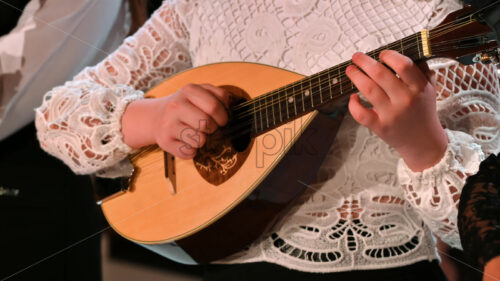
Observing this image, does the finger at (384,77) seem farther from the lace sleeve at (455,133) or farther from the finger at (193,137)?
the finger at (193,137)

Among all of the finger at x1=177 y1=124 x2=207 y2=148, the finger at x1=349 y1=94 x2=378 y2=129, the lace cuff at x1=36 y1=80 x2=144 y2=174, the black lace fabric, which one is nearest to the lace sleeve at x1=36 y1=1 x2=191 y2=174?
the lace cuff at x1=36 y1=80 x2=144 y2=174

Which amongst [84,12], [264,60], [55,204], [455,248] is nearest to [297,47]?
[264,60]

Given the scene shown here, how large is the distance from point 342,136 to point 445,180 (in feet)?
0.42

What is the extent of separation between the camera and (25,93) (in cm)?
69

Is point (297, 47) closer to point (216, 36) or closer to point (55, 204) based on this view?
point (216, 36)

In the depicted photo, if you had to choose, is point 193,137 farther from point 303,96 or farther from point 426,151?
Answer: point 426,151

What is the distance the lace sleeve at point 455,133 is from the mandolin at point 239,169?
0.36 ft

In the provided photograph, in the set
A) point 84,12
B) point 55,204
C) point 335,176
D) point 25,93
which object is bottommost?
point 55,204

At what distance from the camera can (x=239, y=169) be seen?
1.53 ft

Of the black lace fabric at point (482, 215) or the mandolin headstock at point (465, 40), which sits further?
the mandolin headstock at point (465, 40)

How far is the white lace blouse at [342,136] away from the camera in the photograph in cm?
41

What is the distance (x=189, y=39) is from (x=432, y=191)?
458 mm

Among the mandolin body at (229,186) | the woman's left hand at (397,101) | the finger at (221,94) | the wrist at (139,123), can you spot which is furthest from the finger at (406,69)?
the wrist at (139,123)

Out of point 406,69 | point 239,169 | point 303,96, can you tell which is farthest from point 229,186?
point 406,69
